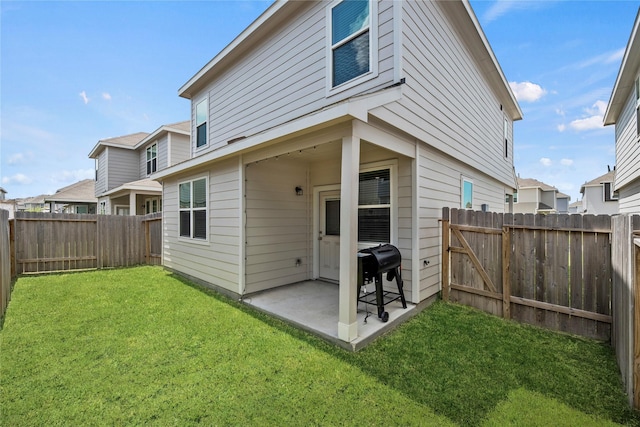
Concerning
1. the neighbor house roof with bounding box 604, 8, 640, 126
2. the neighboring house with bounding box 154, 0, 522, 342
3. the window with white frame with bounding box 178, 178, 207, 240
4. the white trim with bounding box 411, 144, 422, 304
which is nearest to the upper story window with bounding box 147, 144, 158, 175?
the neighboring house with bounding box 154, 0, 522, 342

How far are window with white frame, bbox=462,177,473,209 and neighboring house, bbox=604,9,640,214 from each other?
Result: 4.40 metres

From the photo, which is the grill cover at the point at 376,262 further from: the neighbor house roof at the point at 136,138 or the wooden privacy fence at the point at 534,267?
the neighbor house roof at the point at 136,138

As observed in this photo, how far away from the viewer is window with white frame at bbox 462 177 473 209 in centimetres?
652

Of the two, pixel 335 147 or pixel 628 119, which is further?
pixel 628 119

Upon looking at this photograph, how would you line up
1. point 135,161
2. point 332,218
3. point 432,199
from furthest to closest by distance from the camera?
point 135,161, point 332,218, point 432,199

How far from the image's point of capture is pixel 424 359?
3121 millimetres

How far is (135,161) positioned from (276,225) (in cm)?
1459

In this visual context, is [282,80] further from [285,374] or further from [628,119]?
[628,119]

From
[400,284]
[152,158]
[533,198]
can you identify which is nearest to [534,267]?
[400,284]

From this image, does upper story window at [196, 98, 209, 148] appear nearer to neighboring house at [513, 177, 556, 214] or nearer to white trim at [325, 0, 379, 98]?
white trim at [325, 0, 379, 98]

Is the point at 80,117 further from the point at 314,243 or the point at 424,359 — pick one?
the point at 424,359

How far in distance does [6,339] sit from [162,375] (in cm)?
256

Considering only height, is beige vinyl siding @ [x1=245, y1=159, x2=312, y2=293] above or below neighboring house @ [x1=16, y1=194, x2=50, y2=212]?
below

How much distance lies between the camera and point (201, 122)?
8312mm
